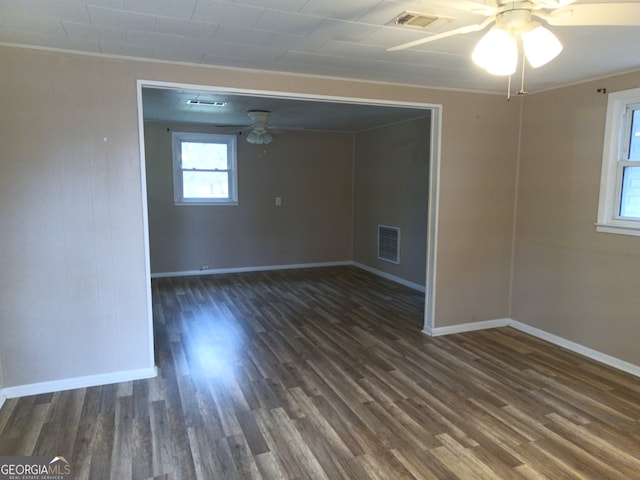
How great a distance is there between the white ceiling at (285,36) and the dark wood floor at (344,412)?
2.36 metres

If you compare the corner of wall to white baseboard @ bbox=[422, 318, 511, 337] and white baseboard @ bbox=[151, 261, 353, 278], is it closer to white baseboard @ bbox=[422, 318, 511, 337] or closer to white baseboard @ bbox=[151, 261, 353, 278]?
white baseboard @ bbox=[422, 318, 511, 337]

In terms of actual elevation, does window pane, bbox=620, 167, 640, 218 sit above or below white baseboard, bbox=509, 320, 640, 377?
above

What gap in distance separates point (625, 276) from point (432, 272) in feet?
5.11

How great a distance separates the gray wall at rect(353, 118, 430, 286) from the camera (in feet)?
19.2

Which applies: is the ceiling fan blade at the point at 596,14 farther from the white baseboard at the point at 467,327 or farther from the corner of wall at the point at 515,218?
the white baseboard at the point at 467,327

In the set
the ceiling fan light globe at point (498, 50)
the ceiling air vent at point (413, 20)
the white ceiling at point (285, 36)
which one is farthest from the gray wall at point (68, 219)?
the ceiling fan light globe at point (498, 50)

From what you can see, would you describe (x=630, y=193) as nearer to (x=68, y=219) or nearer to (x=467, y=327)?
(x=467, y=327)

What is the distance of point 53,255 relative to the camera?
9.69 feet

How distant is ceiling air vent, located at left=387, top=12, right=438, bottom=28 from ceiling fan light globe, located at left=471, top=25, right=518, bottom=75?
0.61 metres

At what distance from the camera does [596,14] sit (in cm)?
164

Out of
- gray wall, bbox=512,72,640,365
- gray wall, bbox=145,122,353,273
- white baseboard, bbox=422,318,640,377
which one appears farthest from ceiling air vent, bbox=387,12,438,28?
gray wall, bbox=145,122,353,273

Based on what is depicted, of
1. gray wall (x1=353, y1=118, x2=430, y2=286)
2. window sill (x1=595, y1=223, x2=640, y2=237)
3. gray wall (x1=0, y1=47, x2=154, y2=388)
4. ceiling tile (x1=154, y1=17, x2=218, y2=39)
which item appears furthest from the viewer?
gray wall (x1=353, y1=118, x2=430, y2=286)

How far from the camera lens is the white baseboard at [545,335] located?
341 centimetres

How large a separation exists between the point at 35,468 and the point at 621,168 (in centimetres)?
449
